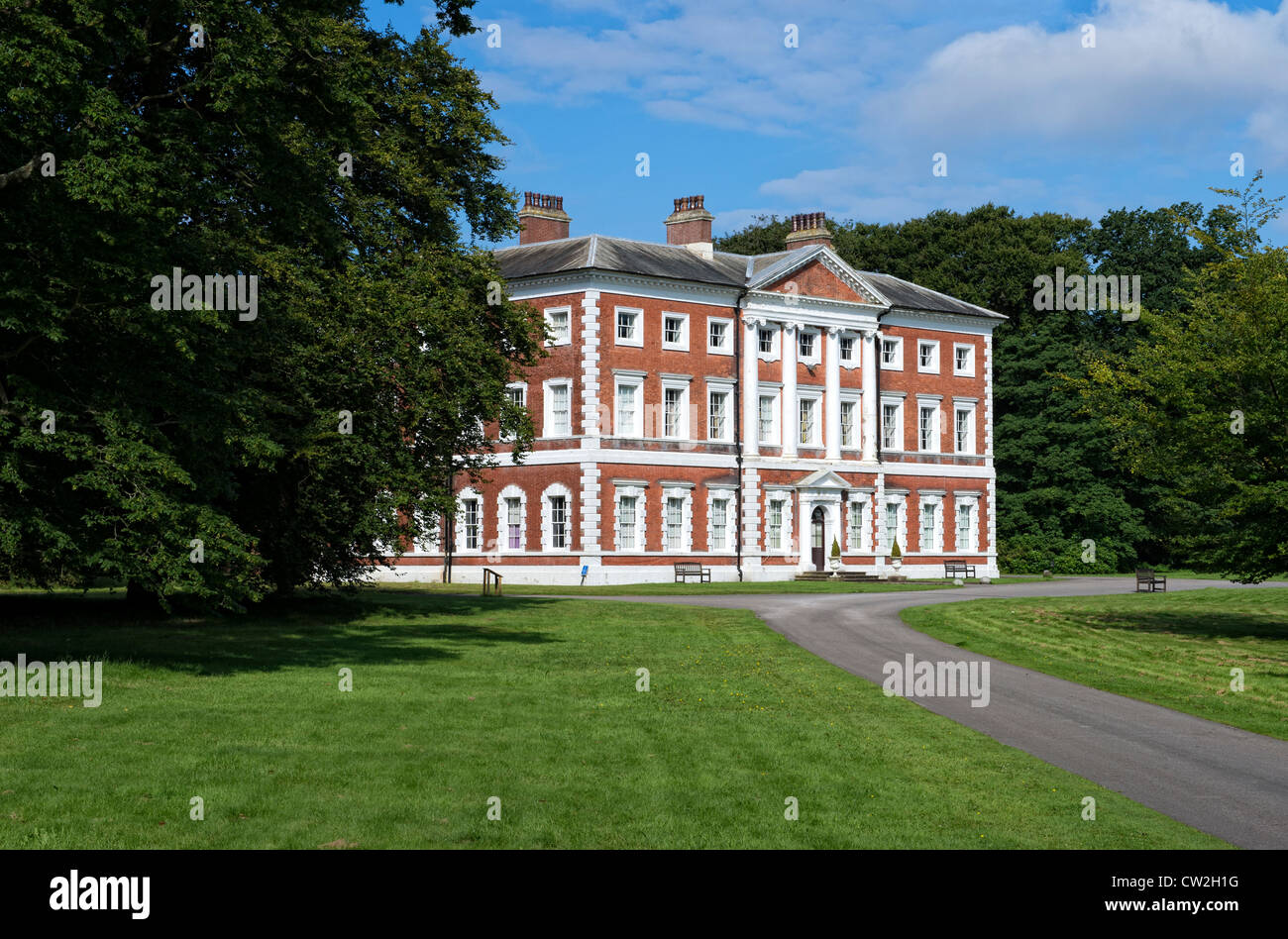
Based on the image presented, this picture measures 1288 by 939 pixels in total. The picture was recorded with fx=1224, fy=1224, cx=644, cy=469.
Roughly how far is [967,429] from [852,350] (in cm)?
983

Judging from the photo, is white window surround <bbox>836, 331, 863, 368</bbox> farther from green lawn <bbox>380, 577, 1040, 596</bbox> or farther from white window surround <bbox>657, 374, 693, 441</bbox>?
green lawn <bbox>380, 577, 1040, 596</bbox>

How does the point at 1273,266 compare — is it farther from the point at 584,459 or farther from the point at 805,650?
the point at 584,459

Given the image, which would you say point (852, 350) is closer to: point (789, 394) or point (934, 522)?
point (789, 394)

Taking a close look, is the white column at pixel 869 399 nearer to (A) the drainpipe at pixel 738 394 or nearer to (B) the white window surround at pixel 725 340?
(A) the drainpipe at pixel 738 394

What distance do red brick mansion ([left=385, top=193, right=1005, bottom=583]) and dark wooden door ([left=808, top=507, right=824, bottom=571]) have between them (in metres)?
0.11

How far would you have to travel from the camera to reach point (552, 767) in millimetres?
12562

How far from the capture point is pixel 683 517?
188ft

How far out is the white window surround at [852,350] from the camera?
62.9 metres

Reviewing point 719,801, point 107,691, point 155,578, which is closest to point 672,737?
point 719,801

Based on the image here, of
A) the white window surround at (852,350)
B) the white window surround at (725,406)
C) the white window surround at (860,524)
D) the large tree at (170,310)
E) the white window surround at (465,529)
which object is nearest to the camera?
the large tree at (170,310)

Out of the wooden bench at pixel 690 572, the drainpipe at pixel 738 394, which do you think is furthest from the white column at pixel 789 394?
the wooden bench at pixel 690 572

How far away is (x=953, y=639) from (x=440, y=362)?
51.0 ft

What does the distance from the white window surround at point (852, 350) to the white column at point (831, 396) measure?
0.67 meters

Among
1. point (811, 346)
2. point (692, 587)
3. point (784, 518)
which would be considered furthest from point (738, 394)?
point (692, 587)
